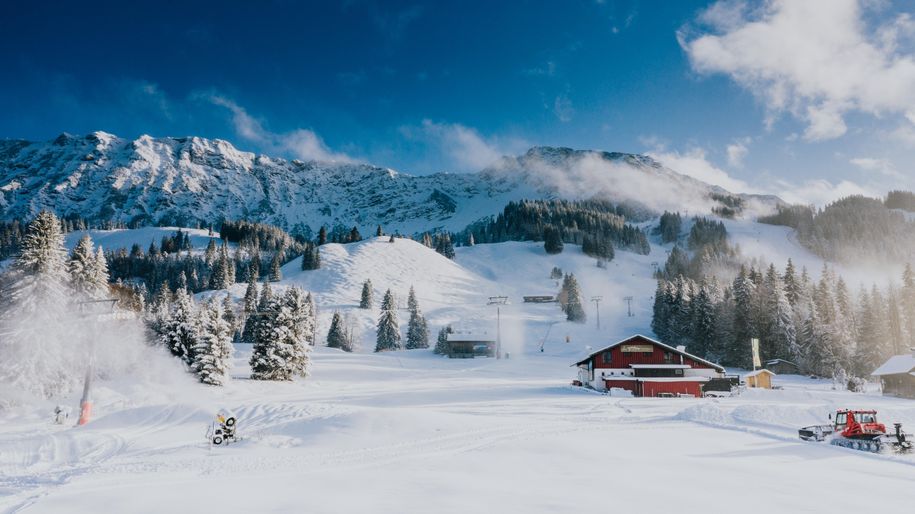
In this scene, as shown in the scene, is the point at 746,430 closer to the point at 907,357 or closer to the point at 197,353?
the point at 907,357

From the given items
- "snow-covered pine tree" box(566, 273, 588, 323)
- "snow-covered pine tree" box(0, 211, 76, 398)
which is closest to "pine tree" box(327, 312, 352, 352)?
"snow-covered pine tree" box(566, 273, 588, 323)

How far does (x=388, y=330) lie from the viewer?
93.9m

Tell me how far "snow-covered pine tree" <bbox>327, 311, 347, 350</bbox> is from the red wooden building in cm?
5293

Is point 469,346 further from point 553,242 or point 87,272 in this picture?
point 553,242

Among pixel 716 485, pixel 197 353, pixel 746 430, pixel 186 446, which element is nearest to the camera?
pixel 716 485

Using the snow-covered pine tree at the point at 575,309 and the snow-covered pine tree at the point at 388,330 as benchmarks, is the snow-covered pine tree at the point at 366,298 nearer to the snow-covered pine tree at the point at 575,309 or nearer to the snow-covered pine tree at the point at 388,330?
the snow-covered pine tree at the point at 388,330

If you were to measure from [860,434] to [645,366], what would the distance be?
29956 mm

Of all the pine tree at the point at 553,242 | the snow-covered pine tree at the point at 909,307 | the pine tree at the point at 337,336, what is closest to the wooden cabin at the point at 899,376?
the snow-covered pine tree at the point at 909,307

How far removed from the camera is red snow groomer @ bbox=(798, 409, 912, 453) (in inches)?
803

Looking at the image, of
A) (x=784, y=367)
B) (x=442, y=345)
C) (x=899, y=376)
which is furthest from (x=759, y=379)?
(x=442, y=345)

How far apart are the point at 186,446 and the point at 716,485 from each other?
19.7 m

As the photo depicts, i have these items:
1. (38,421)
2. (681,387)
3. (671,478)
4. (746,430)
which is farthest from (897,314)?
(38,421)

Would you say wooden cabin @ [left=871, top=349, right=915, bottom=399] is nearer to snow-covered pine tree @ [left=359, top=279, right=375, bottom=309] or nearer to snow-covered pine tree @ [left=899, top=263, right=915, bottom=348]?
snow-covered pine tree @ [left=899, top=263, right=915, bottom=348]

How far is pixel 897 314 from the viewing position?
66.5 metres
